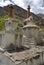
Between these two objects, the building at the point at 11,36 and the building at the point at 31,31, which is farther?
the building at the point at 31,31

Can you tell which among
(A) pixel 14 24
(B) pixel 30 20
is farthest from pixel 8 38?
(B) pixel 30 20

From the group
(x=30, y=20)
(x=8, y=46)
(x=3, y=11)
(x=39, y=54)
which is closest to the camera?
(x=39, y=54)

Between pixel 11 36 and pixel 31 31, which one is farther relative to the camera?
pixel 31 31

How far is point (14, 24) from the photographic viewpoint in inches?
631

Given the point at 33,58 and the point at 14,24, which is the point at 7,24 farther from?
the point at 33,58

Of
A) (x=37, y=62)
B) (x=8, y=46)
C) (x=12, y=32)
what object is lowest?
(x=37, y=62)

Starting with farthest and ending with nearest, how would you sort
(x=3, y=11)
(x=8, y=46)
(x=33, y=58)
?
(x=3, y=11)
(x=8, y=46)
(x=33, y=58)

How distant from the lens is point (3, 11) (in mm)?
69250

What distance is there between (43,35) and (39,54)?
8304 millimetres

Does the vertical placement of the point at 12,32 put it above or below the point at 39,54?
above

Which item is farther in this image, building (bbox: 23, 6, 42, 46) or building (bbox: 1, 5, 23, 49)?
building (bbox: 23, 6, 42, 46)

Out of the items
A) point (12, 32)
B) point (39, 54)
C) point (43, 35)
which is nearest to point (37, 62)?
point (39, 54)

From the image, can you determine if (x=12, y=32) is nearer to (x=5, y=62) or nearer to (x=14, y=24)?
(x=14, y=24)

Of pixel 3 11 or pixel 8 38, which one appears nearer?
pixel 8 38
